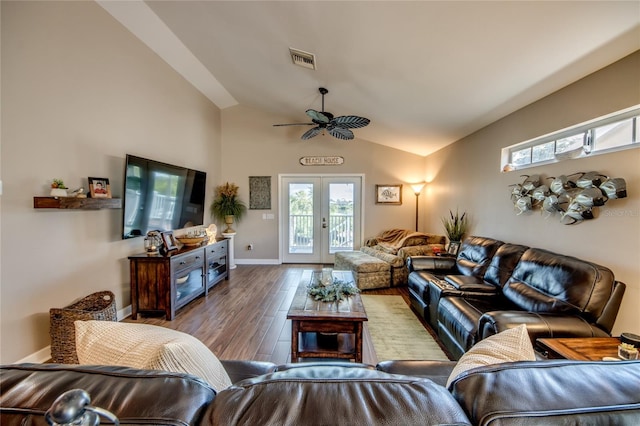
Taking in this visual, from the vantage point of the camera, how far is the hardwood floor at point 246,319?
2521mm

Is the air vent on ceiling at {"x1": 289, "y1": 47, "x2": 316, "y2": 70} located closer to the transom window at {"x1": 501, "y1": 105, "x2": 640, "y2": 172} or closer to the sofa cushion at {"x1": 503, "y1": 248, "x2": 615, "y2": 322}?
the transom window at {"x1": 501, "y1": 105, "x2": 640, "y2": 172}

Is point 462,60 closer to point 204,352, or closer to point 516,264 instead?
point 516,264

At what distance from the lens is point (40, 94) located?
7.52ft

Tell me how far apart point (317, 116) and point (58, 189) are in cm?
282

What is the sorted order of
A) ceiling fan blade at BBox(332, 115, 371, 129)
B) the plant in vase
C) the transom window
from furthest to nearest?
the plant in vase → ceiling fan blade at BBox(332, 115, 371, 129) → the transom window

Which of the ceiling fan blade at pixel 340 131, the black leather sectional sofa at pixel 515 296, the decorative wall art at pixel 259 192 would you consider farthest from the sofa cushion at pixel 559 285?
the decorative wall art at pixel 259 192

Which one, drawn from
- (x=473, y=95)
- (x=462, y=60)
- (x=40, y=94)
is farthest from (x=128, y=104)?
(x=473, y=95)

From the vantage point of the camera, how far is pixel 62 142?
2.48m

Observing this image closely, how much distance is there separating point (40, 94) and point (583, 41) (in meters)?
4.42

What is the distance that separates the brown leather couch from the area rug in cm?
197

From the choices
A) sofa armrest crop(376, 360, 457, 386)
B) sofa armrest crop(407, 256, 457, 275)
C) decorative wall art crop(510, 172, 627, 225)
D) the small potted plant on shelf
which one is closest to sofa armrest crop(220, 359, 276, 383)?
sofa armrest crop(376, 360, 457, 386)

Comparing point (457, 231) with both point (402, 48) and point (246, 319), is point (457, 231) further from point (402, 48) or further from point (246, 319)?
point (246, 319)

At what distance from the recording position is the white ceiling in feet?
6.03

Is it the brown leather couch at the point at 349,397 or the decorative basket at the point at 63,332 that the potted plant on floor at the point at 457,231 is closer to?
the brown leather couch at the point at 349,397
